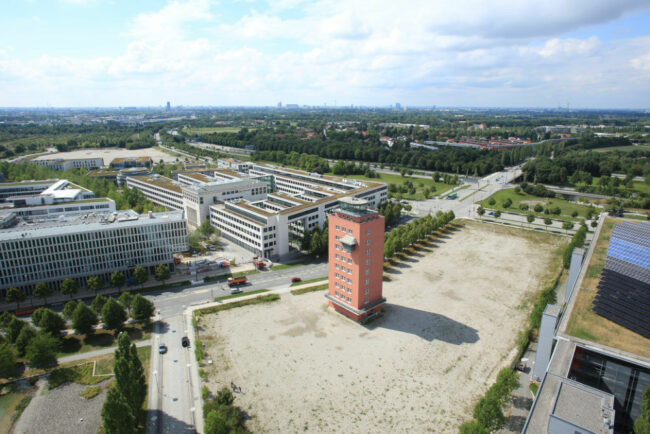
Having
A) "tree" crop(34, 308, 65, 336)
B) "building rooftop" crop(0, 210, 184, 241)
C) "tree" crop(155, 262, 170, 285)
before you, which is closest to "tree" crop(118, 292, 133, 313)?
"tree" crop(34, 308, 65, 336)

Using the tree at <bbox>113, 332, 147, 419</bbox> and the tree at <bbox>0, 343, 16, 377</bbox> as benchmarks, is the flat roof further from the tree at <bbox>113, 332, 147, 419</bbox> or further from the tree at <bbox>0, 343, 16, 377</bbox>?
the tree at <bbox>113, 332, 147, 419</bbox>

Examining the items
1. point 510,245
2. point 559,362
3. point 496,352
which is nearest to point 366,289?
point 496,352

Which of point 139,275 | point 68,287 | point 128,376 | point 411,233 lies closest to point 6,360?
point 128,376

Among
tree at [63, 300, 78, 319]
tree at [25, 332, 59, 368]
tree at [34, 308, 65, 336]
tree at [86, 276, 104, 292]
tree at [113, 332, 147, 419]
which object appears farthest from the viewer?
tree at [86, 276, 104, 292]

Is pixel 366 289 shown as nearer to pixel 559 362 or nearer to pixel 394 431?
pixel 394 431

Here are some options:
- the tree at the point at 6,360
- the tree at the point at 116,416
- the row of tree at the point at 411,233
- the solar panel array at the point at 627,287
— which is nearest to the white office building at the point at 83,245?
the tree at the point at 6,360

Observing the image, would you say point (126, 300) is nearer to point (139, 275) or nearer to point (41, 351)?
point (139, 275)
